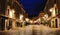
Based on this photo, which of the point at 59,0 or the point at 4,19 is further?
the point at 59,0

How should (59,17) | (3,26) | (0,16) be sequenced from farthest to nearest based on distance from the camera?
(59,17)
(3,26)
(0,16)

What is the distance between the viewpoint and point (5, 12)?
2817cm

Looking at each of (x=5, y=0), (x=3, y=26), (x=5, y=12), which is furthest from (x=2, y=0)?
(x=3, y=26)

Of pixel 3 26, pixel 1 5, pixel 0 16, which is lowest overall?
pixel 3 26

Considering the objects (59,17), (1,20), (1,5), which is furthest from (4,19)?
(59,17)

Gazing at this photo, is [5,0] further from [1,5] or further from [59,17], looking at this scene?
[59,17]

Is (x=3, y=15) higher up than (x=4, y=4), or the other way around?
(x=4, y=4)

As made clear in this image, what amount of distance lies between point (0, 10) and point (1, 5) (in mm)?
1049

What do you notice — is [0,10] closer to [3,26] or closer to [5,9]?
[5,9]

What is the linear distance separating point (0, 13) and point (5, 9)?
1748mm

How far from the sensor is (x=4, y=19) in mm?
27859

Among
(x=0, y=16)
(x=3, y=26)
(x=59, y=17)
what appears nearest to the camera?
(x=0, y=16)

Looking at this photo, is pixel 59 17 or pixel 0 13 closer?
pixel 0 13

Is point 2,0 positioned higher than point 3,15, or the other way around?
point 2,0
